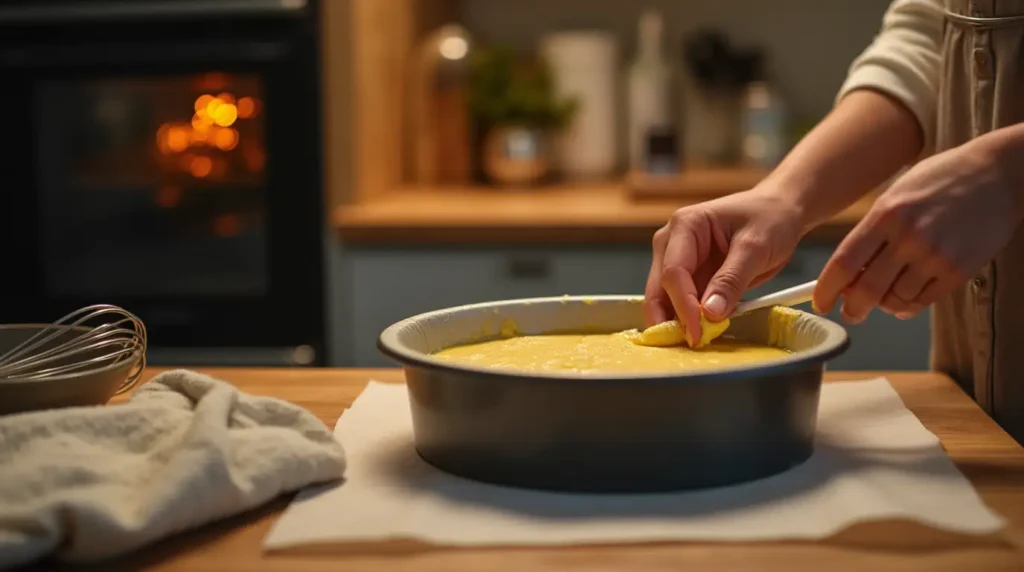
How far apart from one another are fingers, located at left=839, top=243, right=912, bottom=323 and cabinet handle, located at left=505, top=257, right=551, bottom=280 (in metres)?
1.17

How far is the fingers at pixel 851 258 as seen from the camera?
2.87ft

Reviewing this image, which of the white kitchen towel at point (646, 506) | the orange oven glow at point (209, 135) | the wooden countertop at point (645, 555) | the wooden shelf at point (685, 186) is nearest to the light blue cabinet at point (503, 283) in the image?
the wooden shelf at point (685, 186)

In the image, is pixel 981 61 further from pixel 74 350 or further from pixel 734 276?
pixel 74 350

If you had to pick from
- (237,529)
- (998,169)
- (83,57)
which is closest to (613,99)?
(83,57)

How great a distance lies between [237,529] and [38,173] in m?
1.74

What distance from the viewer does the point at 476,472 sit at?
82 centimetres

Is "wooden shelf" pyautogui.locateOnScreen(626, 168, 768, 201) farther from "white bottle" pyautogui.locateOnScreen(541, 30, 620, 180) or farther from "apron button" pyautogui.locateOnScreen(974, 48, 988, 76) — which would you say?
"apron button" pyautogui.locateOnScreen(974, 48, 988, 76)

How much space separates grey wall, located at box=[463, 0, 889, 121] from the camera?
2.64 metres

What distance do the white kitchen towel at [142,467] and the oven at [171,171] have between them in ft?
4.44

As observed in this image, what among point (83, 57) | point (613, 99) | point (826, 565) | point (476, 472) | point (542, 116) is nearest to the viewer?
point (826, 565)

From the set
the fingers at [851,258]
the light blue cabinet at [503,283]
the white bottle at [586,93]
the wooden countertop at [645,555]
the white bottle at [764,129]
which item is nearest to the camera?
the wooden countertop at [645,555]

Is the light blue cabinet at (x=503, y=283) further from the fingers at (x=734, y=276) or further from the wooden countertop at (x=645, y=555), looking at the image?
the wooden countertop at (x=645, y=555)

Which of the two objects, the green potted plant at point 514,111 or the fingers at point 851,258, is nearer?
the fingers at point 851,258

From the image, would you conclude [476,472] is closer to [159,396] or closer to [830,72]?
[159,396]
